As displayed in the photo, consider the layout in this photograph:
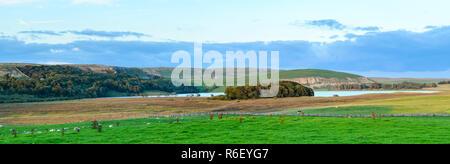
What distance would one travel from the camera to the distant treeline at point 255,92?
352 feet

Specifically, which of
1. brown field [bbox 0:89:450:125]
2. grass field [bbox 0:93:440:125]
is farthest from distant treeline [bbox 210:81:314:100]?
grass field [bbox 0:93:440:125]

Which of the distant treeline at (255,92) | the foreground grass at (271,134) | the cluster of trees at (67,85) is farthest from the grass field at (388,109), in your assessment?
the cluster of trees at (67,85)

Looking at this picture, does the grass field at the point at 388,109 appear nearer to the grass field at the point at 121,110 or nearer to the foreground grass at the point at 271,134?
the grass field at the point at 121,110

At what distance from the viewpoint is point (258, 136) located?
26.2 meters

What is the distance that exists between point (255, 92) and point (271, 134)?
8174 cm

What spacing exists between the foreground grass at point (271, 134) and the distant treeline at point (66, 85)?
104313 mm

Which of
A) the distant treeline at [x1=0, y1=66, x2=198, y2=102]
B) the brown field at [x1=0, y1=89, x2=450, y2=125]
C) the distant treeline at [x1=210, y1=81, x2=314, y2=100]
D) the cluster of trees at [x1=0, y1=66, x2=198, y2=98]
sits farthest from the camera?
the cluster of trees at [x1=0, y1=66, x2=198, y2=98]

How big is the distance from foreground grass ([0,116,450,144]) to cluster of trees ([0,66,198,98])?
345 ft

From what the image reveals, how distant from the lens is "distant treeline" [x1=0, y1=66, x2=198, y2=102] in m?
→ 124

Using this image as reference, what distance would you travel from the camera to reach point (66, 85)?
146 m

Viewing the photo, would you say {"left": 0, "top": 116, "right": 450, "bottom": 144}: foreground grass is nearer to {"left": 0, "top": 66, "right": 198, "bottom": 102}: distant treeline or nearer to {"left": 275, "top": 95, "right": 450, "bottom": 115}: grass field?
{"left": 275, "top": 95, "right": 450, "bottom": 115}: grass field
